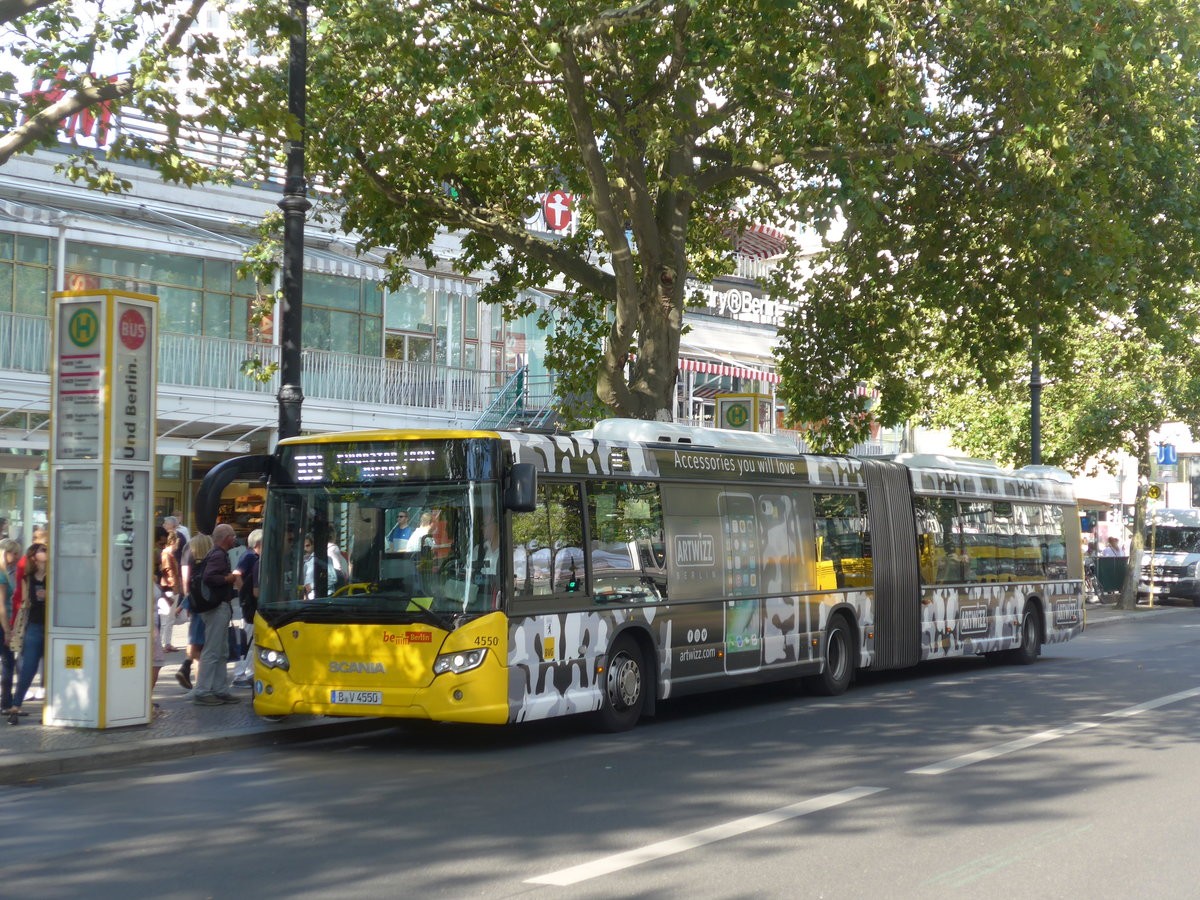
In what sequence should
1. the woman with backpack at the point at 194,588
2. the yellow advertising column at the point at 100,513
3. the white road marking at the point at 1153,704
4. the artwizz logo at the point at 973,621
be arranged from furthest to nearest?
the artwizz logo at the point at 973,621 < the white road marking at the point at 1153,704 < the woman with backpack at the point at 194,588 < the yellow advertising column at the point at 100,513

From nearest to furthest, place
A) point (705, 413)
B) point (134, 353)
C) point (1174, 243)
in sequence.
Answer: point (134, 353)
point (1174, 243)
point (705, 413)

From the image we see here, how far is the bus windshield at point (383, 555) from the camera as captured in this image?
38.3ft

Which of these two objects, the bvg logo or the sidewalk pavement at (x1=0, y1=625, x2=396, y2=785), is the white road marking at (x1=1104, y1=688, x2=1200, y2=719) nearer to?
the sidewalk pavement at (x1=0, y1=625, x2=396, y2=785)

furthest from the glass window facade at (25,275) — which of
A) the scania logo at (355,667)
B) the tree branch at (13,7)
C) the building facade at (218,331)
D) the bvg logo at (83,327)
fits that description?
the scania logo at (355,667)

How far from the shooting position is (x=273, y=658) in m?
12.2

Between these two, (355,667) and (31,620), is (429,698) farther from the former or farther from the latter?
(31,620)

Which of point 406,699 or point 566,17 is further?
point 566,17

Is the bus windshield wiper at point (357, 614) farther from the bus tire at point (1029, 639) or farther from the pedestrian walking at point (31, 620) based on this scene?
the bus tire at point (1029, 639)

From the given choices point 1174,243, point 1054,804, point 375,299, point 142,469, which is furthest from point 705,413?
point 1054,804

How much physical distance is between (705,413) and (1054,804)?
30.6 metres

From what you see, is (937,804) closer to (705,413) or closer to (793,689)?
(793,689)

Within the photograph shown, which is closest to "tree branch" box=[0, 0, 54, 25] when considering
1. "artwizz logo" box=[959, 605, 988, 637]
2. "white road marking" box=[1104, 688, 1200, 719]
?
"white road marking" box=[1104, 688, 1200, 719]

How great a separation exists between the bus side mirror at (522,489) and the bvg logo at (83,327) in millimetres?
3724

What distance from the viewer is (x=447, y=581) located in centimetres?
1168
